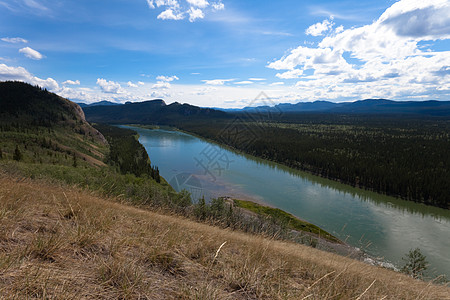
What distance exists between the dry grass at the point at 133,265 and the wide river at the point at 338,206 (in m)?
19.9

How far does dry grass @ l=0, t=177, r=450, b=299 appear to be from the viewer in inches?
104

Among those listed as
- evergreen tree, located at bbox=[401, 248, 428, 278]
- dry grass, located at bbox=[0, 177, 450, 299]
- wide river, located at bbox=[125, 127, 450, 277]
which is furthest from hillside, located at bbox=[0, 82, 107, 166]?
evergreen tree, located at bbox=[401, 248, 428, 278]

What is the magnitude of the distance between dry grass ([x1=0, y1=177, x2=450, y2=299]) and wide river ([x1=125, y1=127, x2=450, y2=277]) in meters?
19.9

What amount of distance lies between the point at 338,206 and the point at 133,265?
4954 centimetres

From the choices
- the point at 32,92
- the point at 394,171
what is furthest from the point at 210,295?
the point at 32,92

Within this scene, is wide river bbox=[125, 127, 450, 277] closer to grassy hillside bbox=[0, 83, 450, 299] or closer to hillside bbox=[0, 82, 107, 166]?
grassy hillside bbox=[0, 83, 450, 299]

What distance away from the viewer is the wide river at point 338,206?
31.6 m

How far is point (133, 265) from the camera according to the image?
10.5 ft

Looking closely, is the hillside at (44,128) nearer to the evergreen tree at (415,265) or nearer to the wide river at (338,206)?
the wide river at (338,206)

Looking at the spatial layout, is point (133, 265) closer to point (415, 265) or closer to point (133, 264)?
point (133, 264)

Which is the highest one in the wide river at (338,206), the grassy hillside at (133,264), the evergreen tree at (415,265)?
the grassy hillside at (133,264)

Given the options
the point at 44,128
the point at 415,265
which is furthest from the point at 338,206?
the point at 44,128

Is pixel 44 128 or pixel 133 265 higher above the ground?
pixel 44 128

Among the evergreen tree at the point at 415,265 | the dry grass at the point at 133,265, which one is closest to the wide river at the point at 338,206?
the evergreen tree at the point at 415,265
